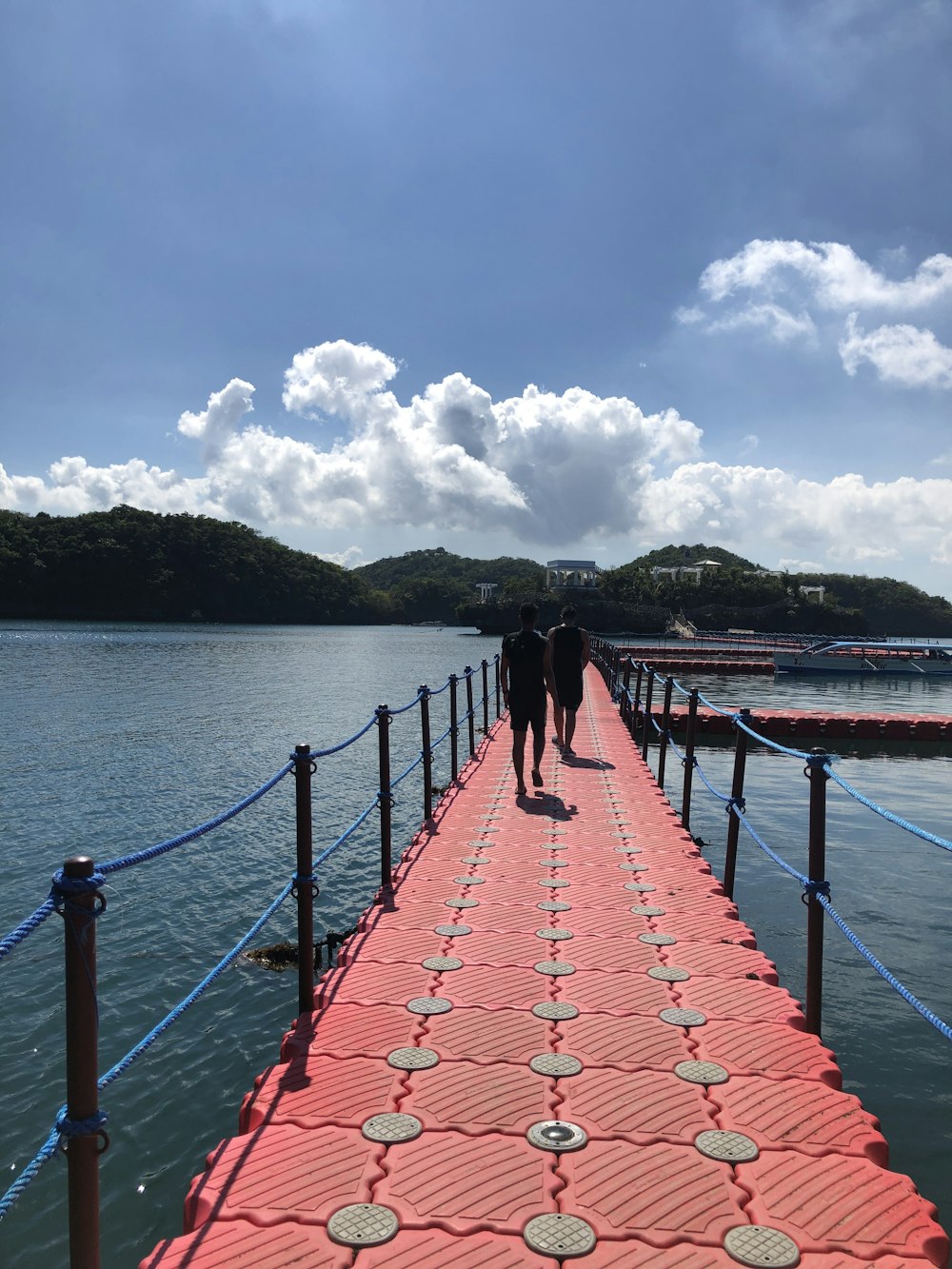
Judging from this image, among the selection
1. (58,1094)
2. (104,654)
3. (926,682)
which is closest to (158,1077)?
(58,1094)

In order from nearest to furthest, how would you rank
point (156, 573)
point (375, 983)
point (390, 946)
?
point (375, 983) → point (390, 946) → point (156, 573)

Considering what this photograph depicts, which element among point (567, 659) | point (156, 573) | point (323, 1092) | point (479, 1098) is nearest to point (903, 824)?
point (479, 1098)

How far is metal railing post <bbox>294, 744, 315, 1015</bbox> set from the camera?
156 inches

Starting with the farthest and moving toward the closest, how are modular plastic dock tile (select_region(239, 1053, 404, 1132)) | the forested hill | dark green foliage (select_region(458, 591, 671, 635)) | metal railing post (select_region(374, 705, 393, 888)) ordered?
the forested hill → dark green foliage (select_region(458, 591, 671, 635)) → metal railing post (select_region(374, 705, 393, 888)) → modular plastic dock tile (select_region(239, 1053, 404, 1132))

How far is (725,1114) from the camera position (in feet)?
10.2

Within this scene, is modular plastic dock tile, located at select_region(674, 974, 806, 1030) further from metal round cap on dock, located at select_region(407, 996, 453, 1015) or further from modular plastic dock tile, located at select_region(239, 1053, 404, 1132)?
modular plastic dock tile, located at select_region(239, 1053, 404, 1132)

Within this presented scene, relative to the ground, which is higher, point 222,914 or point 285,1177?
point 285,1177

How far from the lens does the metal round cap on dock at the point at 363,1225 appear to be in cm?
242

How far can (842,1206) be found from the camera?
2.61 metres

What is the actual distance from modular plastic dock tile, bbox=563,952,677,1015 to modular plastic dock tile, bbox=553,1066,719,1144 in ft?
1.95

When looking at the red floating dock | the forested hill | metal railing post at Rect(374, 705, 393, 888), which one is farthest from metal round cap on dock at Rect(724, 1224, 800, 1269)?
the forested hill

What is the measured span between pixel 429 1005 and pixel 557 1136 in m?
1.21

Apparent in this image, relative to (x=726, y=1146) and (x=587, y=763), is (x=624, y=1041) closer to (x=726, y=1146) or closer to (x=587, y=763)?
(x=726, y=1146)

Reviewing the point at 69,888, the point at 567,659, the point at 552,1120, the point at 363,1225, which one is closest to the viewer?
the point at 69,888
